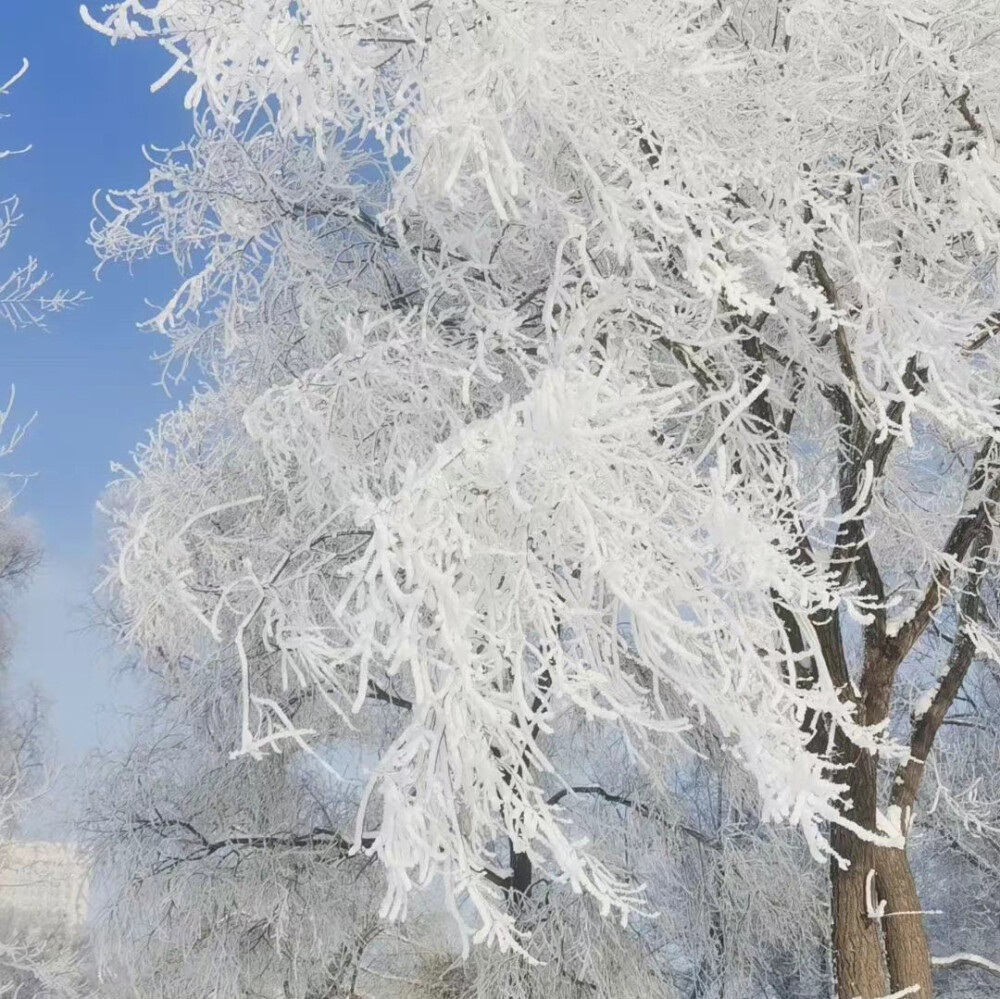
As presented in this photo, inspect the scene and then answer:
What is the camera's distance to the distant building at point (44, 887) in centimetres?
947

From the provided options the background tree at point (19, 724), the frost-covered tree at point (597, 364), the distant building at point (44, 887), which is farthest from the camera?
the distant building at point (44, 887)

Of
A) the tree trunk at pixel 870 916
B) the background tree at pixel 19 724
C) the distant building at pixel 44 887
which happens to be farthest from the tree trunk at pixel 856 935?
the distant building at pixel 44 887

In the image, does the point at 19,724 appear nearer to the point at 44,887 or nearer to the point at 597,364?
the point at 44,887

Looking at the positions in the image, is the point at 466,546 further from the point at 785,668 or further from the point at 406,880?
the point at 785,668

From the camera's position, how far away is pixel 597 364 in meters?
5.21

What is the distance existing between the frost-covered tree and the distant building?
358 cm

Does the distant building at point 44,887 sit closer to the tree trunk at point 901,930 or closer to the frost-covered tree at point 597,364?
the frost-covered tree at point 597,364

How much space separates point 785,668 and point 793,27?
9.32 ft

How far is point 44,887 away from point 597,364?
816 centimetres

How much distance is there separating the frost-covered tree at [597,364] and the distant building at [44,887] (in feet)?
11.8

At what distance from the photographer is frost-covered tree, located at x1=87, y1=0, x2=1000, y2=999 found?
12.8 ft

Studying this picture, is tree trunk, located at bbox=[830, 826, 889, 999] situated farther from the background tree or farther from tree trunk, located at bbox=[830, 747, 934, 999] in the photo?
the background tree

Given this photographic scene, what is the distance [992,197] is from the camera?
4449 millimetres

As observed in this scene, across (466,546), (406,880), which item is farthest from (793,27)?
(406,880)
